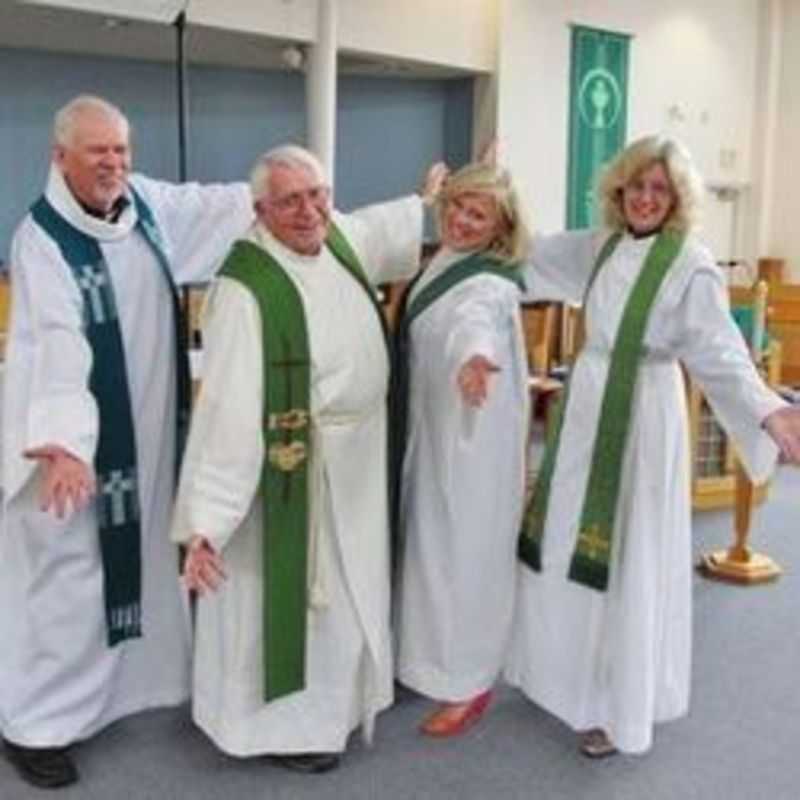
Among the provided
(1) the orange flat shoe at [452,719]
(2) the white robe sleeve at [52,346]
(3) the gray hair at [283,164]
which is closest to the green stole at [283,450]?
(3) the gray hair at [283,164]

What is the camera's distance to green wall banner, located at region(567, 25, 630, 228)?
8.71 m

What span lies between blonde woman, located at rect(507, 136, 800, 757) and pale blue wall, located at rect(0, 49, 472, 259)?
5.27 meters

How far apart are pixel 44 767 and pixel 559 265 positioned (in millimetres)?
1676

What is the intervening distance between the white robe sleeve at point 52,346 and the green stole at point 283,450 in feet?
1.10

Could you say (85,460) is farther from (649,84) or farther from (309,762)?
(649,84)

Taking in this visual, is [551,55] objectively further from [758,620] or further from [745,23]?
[758,620]

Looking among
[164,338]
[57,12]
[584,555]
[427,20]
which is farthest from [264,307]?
[427,20]

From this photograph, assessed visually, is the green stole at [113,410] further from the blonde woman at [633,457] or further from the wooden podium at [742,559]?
the wooden podium at [742,559]

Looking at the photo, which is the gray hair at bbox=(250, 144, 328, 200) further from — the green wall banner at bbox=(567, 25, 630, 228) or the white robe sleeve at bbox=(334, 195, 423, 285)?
the green wall banner at bbox=(567, 25, 630, 228)

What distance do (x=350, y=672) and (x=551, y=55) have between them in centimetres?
670

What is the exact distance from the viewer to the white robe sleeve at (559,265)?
290 cm

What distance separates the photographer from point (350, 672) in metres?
2.69

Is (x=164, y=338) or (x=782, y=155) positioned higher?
(x=782, y=155)

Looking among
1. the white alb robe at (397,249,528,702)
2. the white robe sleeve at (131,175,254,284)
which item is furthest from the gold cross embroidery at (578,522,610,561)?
the white robe sleeve at (131,175,254,284)
